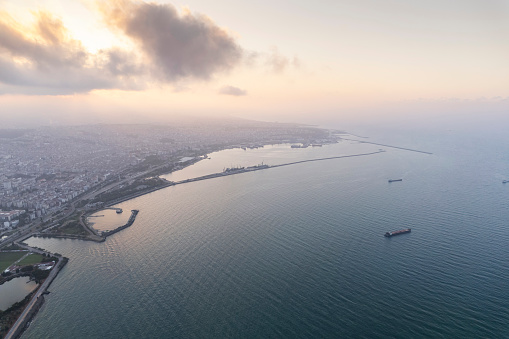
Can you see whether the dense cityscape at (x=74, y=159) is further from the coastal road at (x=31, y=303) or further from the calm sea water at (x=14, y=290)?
the coastal road at (x=31, y=303)

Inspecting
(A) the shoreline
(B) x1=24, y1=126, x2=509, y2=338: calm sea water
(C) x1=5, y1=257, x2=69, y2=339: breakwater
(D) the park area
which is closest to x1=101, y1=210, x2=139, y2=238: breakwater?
(A) the shoreline

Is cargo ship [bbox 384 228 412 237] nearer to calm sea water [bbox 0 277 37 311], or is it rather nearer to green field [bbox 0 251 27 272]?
calm sea water [bbox 0 277 37 311]

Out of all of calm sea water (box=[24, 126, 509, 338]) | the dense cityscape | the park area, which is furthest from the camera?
the dense cityscape

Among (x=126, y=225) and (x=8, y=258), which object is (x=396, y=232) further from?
(x=8, y=258)

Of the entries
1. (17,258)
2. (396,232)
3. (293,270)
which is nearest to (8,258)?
(17,258)

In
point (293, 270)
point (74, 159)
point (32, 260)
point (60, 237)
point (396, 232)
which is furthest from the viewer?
point (74, 159)

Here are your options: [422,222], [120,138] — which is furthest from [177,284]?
[120,138]
